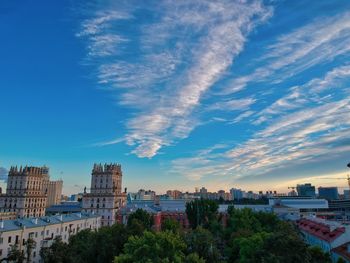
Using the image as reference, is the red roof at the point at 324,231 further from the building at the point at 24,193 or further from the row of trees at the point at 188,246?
the building at the point at 24,193

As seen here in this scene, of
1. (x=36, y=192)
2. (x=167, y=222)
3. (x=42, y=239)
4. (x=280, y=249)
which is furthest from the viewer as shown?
(x=36, y=192)

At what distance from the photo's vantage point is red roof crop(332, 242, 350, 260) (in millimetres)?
63469

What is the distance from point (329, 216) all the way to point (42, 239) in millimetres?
167710

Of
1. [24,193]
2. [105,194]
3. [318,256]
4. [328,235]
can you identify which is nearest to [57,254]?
[318,256]

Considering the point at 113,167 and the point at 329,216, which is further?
the point at 329,216

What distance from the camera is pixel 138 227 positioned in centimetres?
6725

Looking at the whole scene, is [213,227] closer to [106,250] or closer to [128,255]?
[106,250]

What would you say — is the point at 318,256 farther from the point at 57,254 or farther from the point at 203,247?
the point at 57,254

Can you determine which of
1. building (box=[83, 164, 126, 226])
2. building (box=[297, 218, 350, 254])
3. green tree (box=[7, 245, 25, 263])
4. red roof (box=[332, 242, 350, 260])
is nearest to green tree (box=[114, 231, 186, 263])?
green tree (box=[7, 245, 25, 263])

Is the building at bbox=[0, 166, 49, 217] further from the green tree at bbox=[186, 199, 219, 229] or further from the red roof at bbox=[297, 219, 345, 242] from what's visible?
the red roof at bbox=[297, 219, 345, 242]

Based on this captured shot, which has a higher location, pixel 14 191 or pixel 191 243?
pixel 14 191

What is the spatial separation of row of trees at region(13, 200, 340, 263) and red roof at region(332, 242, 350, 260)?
9498 mm

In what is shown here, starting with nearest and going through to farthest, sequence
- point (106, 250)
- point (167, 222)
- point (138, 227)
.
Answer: point (106, 250), point (138, 227), point (167, 222)

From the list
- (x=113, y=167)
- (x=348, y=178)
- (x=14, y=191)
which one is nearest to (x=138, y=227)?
(x=113, y=167)
